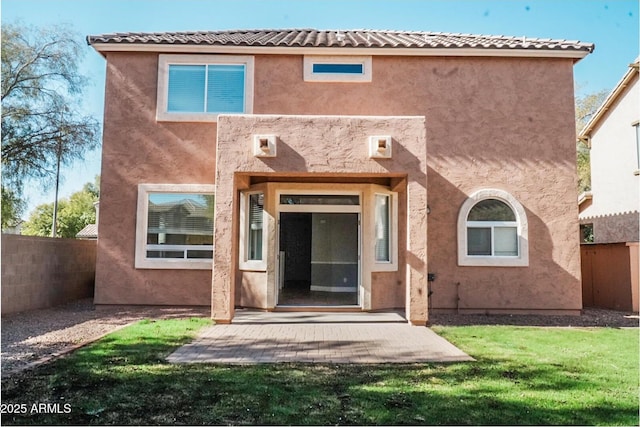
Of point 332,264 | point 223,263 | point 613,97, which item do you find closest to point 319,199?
point 332,264

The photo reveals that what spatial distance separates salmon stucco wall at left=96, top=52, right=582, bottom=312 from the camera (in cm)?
1338

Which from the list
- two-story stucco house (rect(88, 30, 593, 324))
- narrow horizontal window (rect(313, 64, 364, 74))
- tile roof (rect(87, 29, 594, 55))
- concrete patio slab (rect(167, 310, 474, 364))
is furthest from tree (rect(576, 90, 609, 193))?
concrete patio slab (rect(167, 310, 474, 364))

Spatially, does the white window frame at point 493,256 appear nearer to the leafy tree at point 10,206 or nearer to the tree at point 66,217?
the leafy tree at point 10,206

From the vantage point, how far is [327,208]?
1340cm

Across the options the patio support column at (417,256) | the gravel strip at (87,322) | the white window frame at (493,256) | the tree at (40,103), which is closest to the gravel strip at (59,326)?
the gravel strip at (87,322)

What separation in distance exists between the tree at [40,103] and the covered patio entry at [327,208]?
30.3 ft

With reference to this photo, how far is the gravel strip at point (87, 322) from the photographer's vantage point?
29.0 feet

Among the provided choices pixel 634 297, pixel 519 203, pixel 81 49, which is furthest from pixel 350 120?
pixel 81 49

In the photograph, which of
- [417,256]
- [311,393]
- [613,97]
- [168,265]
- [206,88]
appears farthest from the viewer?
[613,97]

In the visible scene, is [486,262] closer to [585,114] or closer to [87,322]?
[87,322]

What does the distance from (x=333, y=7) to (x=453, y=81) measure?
414cm

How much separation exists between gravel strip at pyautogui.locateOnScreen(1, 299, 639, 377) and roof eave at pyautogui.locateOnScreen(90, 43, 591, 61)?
7.50 metres

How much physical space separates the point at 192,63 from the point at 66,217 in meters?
53.6

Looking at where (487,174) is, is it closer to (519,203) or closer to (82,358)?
(519,203)
